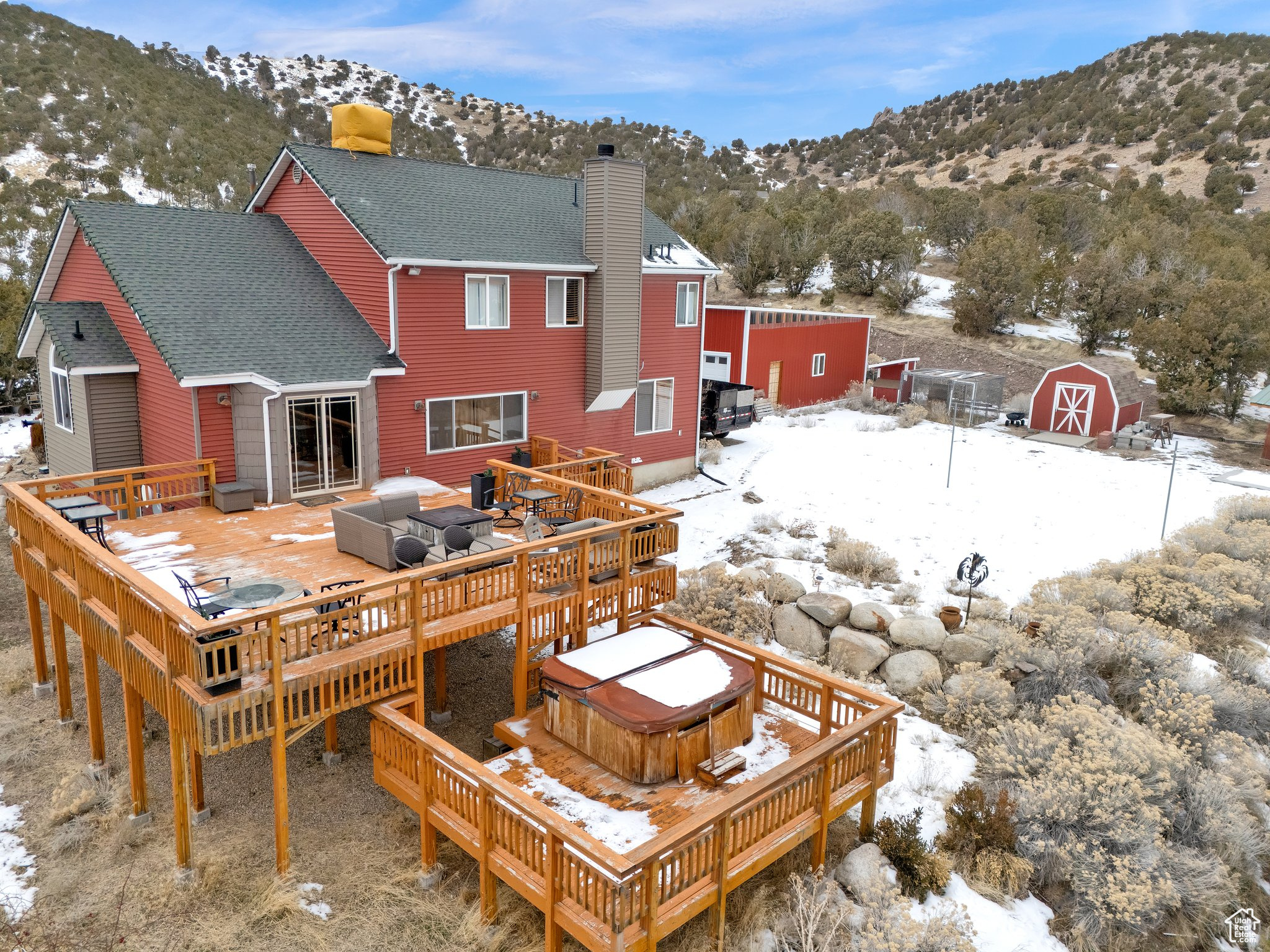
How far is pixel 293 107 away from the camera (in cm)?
7825

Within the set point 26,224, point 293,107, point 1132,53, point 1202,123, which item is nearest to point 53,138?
point 26,224

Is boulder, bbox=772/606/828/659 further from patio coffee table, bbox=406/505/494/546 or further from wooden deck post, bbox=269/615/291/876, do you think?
wooden deck post, bbox=269/615/291/876

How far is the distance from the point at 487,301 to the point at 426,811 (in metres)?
11.1

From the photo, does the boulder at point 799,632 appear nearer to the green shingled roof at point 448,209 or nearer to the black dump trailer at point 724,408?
the green shingled roof at point 448,209

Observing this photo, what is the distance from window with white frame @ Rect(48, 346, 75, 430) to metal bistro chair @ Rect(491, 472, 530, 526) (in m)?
8.44

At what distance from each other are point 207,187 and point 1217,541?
4967cm

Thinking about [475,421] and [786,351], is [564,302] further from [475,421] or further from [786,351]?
[786,351]

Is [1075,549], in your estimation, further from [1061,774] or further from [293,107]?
[293,107]

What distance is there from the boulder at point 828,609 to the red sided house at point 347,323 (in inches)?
290

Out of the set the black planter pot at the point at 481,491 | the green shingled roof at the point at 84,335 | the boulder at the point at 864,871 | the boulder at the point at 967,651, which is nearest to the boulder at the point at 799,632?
the boulder at the point at 967,651

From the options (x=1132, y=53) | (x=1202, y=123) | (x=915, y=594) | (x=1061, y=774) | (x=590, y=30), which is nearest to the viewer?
(x=1061, y=774)

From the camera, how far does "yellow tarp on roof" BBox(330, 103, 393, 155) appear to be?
58.6ft

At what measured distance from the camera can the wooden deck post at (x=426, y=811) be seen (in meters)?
8.07

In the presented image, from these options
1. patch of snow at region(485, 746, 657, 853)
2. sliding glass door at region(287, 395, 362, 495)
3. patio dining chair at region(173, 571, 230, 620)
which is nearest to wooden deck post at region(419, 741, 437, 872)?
patch of snow at region(485, 746, 657, 853)
